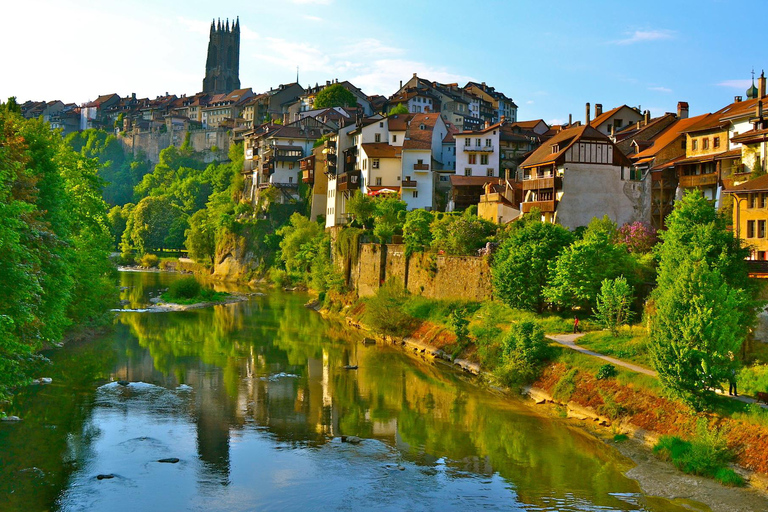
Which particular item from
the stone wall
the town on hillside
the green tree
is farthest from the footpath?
the green tree

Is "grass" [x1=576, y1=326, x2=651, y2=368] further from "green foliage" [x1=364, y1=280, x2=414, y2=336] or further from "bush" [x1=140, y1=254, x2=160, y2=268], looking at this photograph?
"bush" [x1=140, y1=254, x2=160, y2=268]

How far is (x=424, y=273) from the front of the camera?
48281 mm

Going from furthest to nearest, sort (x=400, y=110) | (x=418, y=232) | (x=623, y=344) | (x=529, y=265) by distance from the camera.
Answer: (x=400, y=110) → (x=418, y=232) → (x=529, y=265) → (x=623, y=344)

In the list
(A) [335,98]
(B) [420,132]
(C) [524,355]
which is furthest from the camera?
(A) [335,98]

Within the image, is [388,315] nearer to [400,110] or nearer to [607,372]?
[607,372]

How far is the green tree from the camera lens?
103 metres

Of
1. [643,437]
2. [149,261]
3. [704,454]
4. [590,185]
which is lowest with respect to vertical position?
[643,437]

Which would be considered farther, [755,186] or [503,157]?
[503,157]

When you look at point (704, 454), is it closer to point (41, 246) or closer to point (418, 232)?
point (41, 246)

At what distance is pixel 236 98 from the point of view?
14488 centimetres

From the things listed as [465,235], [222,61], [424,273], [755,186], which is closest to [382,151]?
[424,273]

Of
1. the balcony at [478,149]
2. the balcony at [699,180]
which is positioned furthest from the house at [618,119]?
the balcony at [699,180]

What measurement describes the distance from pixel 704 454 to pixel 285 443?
12.0 m

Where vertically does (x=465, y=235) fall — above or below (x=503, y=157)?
below
